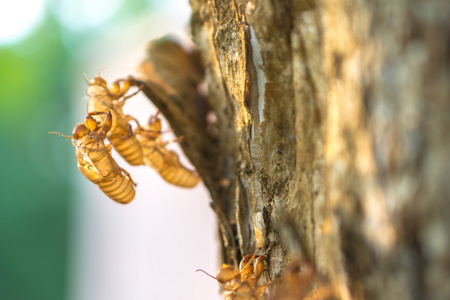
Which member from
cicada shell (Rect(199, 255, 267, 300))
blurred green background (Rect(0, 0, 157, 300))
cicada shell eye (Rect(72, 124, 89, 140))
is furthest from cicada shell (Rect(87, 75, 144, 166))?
blurred green background (Rect(0, 0, 157, 300))

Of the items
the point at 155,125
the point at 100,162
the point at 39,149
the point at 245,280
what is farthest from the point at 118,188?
the point at 39,149

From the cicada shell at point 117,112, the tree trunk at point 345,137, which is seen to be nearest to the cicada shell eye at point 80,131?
the cicada shell at point 117,112

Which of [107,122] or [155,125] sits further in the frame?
[155,125]

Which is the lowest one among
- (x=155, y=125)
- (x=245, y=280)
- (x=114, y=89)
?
(x=245, y=280)

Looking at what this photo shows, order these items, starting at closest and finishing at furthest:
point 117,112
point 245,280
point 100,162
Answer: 1. point 245,280
2. point 100,162
3. point 117,112

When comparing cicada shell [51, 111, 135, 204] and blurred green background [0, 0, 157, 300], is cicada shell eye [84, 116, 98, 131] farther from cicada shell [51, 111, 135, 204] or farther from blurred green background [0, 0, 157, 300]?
blurred green background [0, 0, 157, 300]

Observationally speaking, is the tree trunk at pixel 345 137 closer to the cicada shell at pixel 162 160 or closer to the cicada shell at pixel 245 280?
the cicada shell at pixel 245 280

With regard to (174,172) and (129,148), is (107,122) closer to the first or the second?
(129,148)
